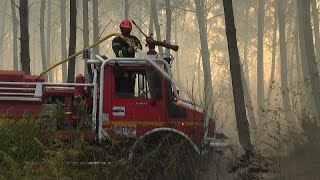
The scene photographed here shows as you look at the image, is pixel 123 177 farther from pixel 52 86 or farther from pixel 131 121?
pixel 52 86

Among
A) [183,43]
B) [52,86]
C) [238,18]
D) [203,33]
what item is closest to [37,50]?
[183,43]

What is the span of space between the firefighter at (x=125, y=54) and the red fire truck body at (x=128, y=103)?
0.11 ft

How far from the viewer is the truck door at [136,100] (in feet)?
24.0

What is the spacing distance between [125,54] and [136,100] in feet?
2.88

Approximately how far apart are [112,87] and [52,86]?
46.9 inches

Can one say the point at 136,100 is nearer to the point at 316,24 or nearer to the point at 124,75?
the point at 124,75

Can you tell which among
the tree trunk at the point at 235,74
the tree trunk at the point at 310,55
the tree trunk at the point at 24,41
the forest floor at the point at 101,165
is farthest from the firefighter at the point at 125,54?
the tree trunk at the point at 310,55

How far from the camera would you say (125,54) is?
25.4 ft

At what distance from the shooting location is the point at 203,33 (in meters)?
26.6

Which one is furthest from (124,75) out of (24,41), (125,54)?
(24,41)

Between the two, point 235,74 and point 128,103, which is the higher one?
point 235,74

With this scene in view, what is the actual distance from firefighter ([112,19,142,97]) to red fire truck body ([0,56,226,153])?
0.03 meters

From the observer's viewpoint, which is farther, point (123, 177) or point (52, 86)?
point (52, 86)

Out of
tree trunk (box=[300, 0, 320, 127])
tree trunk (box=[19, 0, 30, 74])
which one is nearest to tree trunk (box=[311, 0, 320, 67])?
tree trunk (box=[300, 0, 320, 127])
